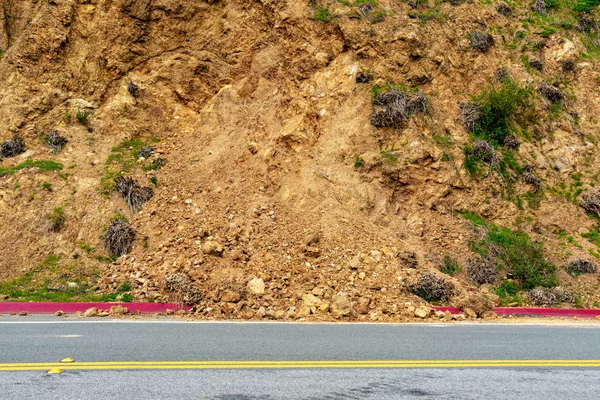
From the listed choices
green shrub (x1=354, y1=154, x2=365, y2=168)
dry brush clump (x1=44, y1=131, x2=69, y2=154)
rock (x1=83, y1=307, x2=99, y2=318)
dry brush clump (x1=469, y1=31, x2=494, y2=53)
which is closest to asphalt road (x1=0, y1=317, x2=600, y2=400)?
rock (x1=83, y1=307, x2=99, y2=318)

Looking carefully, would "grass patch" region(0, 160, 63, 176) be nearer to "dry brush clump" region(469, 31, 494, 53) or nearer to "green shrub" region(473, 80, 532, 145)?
"green shrub" region(473, 80, 532, 145)

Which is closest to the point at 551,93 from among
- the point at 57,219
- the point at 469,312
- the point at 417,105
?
the point at 417,105

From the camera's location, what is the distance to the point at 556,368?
5.69m

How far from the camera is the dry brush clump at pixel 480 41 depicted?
15.9 m

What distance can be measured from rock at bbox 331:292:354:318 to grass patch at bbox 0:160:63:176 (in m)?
8.70

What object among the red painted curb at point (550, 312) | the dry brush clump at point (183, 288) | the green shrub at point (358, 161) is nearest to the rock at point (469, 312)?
the red painted curb at point (550, 312)

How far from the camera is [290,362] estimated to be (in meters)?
5.60

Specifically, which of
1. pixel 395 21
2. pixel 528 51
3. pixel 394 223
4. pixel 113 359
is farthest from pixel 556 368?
pixel 528 51

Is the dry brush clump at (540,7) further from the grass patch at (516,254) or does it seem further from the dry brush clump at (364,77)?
the grass patch at (516,254)

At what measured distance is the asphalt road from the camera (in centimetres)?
463

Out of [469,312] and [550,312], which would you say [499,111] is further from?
[469,312]

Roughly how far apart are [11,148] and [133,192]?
425 centimetres

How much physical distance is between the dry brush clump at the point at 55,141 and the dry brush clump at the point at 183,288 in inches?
262

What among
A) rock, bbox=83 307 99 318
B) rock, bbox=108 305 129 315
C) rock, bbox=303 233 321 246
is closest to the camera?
rock, bbox=83 307 99 318
